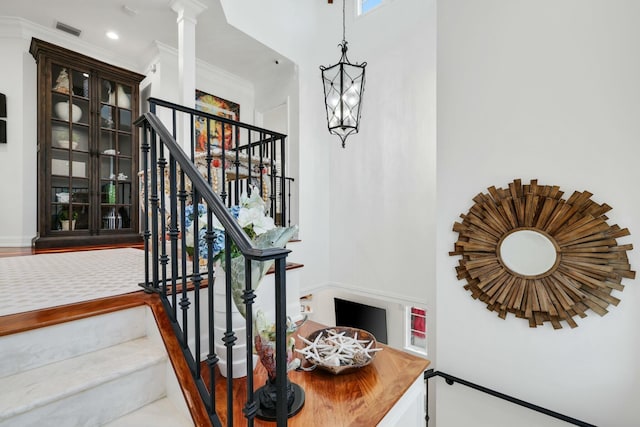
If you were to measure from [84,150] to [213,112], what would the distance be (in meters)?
1.86

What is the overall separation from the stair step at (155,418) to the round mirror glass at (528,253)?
A: 82.9 inches

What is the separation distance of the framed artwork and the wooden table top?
3726 millimetres

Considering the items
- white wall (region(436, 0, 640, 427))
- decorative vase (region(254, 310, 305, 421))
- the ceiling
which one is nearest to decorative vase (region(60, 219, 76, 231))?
the ceiling

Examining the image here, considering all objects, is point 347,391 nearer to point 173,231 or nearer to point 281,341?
point 281,341

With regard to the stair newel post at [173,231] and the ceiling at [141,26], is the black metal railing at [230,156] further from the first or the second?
the ceiling at [141,26]

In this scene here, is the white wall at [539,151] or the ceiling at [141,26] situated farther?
the ceiling at [141,26]

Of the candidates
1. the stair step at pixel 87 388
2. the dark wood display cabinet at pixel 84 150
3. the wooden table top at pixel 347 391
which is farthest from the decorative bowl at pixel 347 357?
the dark wood display cabinet at pixel 84 150

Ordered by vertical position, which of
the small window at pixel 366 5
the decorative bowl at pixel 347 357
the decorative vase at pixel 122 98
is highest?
the small window at pixel 366 5

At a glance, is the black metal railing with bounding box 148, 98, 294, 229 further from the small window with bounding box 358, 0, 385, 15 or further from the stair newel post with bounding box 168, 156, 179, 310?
the small window with bounding box 358, 0, 385, 15

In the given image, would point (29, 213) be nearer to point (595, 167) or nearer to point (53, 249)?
point (53, 249)

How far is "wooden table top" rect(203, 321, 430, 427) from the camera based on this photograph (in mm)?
1030

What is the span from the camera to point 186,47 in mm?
3250

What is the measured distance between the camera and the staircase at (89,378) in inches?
36.7

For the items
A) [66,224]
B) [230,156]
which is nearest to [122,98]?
[66,224]
